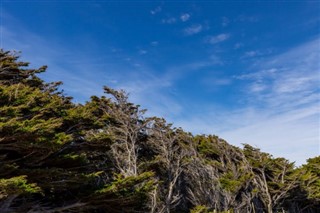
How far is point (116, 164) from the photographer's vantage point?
17.2m

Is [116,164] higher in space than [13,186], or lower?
higher

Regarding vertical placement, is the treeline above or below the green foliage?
above

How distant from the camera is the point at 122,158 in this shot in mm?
17109

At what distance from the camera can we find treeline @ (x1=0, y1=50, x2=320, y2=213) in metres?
7.22

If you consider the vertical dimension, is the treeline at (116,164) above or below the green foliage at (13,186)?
above

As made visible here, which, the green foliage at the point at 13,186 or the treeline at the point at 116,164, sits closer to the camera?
the green foliage at the point at 13,186

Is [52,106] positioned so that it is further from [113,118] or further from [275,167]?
[275,167]

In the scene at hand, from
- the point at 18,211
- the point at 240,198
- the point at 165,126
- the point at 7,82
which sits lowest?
the point at 18,211

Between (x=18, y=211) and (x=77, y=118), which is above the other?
(x=77, y=118)

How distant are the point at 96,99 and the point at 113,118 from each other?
1670 mm

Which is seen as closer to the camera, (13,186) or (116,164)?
(13,186)

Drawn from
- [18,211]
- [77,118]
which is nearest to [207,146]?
[77,118]

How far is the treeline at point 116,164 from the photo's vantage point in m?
7.22

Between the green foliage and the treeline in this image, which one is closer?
the green foliage
